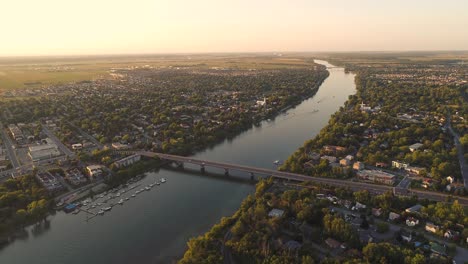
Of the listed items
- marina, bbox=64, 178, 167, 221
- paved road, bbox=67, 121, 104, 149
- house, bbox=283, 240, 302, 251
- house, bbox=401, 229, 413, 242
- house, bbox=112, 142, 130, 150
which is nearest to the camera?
house, bbox=283, 240, 302, 251

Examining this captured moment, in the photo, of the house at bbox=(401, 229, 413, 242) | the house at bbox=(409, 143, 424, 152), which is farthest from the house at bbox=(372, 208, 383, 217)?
the house at bbox=(409, 143, 424, 152)

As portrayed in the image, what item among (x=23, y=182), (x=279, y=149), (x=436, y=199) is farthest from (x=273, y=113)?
(x=23, y=182)

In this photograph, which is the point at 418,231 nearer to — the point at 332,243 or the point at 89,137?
the point at 332,243

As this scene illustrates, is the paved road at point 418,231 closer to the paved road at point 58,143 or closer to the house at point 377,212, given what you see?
the house at point 377,212

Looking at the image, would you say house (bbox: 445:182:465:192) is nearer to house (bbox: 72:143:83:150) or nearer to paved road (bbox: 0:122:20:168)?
house (bbox: 72:143:83:150)

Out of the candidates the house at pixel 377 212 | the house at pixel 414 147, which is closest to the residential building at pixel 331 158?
the house at pixel 414 147

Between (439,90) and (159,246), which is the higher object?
(439,90)

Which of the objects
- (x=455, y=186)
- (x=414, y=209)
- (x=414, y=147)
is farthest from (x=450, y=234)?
(x=414, y=147)

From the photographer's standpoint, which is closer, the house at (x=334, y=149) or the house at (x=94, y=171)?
the house at (x=94, y=171)

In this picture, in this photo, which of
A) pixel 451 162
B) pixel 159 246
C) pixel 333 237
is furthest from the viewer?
pixel 451 162

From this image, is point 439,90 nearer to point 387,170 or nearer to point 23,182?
point 387,170

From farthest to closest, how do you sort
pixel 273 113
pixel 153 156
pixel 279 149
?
1. pixel 273 113
2. pixel 279 149
3. pixel 153 156
